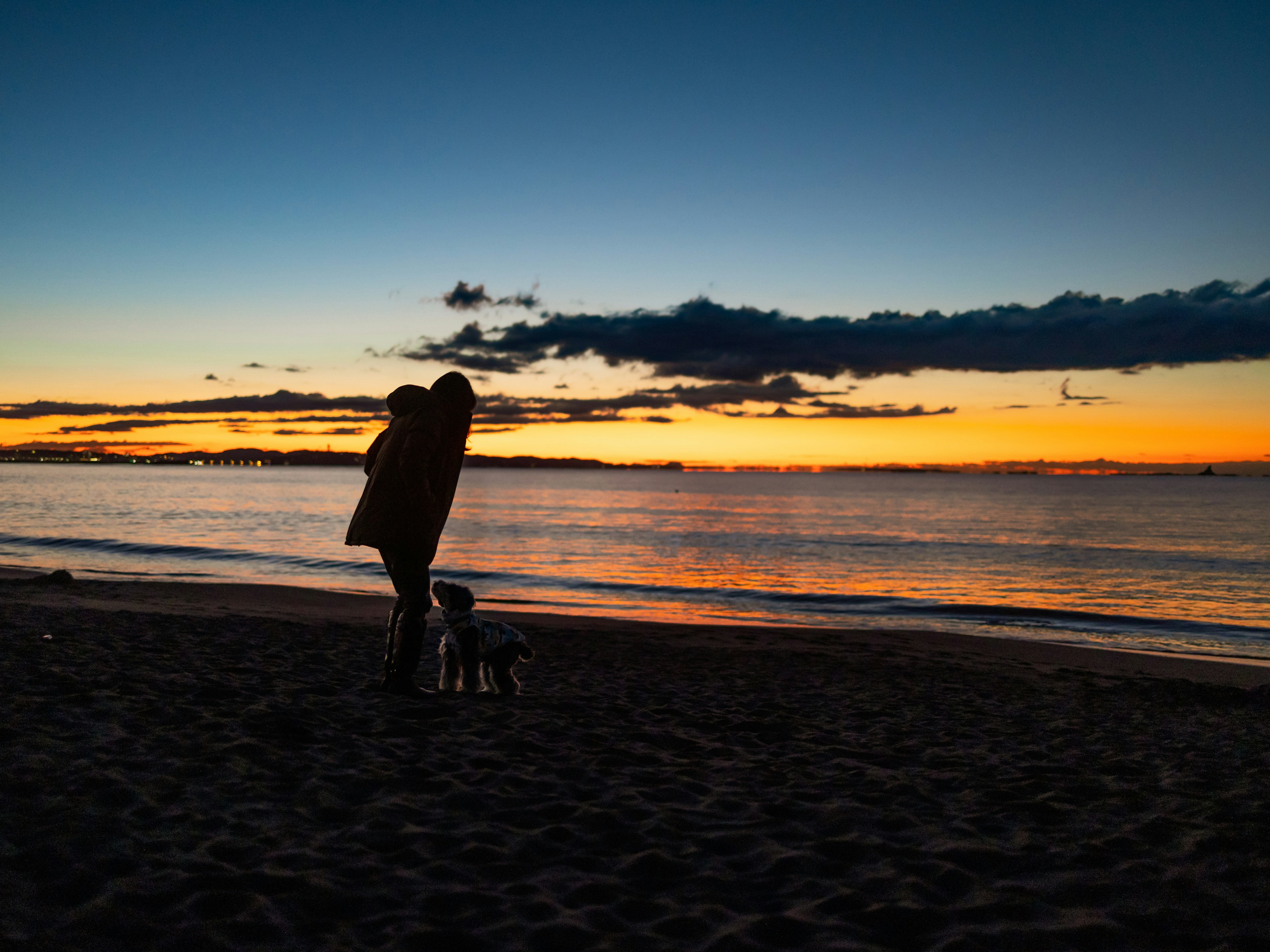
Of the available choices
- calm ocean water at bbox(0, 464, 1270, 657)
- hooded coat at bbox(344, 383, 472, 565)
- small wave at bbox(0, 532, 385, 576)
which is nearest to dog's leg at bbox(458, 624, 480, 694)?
hooded coat at bbox(344, 383, 472, 565)

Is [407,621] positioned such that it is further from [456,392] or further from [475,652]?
[456,392]

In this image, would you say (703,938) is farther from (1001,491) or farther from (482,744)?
(1001,491)

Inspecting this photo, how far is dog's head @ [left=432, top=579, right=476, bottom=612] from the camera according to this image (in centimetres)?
672

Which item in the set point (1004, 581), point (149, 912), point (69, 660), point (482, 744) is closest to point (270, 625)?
point (69, 660)

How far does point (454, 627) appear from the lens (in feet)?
22.7

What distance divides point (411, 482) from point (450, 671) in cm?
204

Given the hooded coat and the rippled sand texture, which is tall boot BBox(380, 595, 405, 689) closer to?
the rippled sand texture

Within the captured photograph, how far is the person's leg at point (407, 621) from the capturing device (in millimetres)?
6238

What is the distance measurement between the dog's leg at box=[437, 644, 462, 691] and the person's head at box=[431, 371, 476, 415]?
2.25 metres

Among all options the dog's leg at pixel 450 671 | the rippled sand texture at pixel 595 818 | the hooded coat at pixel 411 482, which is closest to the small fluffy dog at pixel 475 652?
the dog's leg at pixel 450 671

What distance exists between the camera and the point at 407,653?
22.0 ft

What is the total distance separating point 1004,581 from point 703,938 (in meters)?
25.6

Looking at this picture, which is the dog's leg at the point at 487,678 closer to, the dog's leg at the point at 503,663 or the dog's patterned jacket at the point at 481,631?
the dog's leg at the point at 503,663

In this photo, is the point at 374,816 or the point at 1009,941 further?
the point at 374,816
